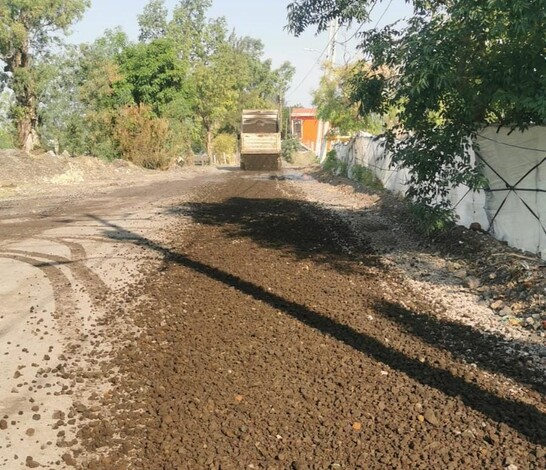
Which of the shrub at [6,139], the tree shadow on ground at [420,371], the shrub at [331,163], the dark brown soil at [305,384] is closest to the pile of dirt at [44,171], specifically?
the shrub at [331,163]

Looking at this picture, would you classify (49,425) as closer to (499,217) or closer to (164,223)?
(499,217)

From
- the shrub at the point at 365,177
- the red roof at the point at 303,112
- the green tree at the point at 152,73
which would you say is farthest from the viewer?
the red roof at the point at 303,112

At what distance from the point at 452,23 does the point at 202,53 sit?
57029 mm

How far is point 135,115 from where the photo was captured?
3322 centimetres

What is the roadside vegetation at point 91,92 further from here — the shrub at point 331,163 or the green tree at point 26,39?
the shrub at point 331,163

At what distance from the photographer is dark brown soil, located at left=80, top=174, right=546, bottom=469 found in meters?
3.49

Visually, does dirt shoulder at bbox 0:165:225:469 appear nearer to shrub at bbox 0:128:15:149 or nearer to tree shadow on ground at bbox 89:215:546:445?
tree shadow on ground at bbox 89:215:546:445

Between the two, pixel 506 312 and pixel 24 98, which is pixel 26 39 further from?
pixel 506 312

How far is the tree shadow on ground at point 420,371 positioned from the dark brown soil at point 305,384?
2 centimetres

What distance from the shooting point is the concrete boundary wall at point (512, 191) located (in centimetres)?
820

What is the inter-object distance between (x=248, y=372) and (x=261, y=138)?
3084 cm

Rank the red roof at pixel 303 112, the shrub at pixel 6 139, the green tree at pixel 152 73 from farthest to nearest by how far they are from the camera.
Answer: the red roof at pixel 303 112
the green tree at pixel 152 73
the shrub at pixel 6 139

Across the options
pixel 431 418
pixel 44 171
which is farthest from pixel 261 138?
pixel 431 418

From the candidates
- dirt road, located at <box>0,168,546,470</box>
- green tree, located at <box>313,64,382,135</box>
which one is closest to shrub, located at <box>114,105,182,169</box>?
green tree, located at <box>313,64,382,135</box>
